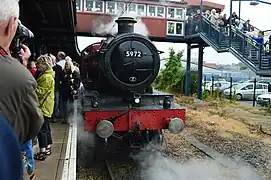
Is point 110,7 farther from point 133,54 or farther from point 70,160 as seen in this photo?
point 70,160

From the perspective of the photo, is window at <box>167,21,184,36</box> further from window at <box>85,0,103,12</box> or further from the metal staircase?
window at <box>85,0,103,12</box>

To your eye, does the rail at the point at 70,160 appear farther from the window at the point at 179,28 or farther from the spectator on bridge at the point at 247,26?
the window at the point at 179,28

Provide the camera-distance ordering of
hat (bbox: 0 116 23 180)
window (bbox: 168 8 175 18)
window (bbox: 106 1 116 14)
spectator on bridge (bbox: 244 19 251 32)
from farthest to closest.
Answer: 1. window (bbox: 168 8 175 18)
2. window (bbox: 106 1 116 14)
3. spectator on bridge (bbox: 244 19 251 32)
4. hat (bbox: 0 116 23 180)

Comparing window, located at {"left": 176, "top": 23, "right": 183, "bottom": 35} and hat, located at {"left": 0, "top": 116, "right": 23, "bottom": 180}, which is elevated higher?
window, located at {"left": 176, "top": 23, "right": 183, "bottom": 35}

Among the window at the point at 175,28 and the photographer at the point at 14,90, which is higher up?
the window at the point at 175,28

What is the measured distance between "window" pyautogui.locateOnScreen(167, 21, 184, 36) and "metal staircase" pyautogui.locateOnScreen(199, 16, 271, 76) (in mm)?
2632

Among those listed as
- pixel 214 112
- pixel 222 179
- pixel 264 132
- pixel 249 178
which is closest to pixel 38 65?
pixel 222 179

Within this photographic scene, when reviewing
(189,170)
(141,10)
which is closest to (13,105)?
(189,170)

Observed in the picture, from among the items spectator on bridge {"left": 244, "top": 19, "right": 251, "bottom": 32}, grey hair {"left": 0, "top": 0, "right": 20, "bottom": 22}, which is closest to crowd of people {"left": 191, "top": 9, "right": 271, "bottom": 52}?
spectator on bridge {"left": 244, "top": 19, "right": 251, "bottom": 32}

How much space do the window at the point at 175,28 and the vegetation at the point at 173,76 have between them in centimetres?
214

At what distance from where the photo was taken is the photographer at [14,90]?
1.00 m

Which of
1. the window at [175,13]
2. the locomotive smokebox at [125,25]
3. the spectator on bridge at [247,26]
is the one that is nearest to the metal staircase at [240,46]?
the spectator on bridge at [247,26]

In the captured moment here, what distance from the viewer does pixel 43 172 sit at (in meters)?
3.91

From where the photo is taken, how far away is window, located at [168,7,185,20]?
17530 millimetres
